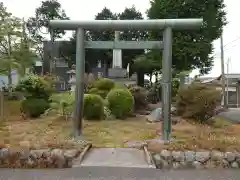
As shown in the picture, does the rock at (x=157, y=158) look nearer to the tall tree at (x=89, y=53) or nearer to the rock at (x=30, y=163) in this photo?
the rock at (x=30, y=163)

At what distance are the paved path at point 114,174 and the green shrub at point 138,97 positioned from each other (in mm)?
10181

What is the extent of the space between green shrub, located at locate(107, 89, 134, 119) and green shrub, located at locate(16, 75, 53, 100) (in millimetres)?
2965

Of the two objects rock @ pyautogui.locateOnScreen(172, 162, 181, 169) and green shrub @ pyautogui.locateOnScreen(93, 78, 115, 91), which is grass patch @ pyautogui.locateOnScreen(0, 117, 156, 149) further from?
green shrub @ pyautogui.locateOnScreen(93, 78, 115, 91)

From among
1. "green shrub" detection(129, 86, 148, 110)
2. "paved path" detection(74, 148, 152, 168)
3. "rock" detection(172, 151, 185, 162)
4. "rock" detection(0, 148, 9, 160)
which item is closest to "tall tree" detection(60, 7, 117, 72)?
"green shrub" detection(129, 86, 148, 110)

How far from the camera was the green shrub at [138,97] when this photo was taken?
60.7 ft

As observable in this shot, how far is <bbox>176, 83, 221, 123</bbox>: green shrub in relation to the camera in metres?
15.0

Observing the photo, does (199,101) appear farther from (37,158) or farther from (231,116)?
(231,116)

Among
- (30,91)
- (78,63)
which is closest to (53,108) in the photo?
(30,91)

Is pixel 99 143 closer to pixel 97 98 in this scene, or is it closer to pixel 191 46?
pixel 97 98

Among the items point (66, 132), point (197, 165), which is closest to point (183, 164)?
point (197, 165)

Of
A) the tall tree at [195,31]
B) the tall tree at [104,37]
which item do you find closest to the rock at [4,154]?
the tall tree at [195,31]

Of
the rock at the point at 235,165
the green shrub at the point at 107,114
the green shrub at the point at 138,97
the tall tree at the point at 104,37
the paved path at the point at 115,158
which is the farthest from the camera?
the tall tree at the point at 104,37

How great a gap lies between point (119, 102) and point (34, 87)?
12.6 feet

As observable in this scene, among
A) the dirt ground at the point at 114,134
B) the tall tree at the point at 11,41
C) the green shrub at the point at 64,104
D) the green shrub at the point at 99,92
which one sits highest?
the tall tree at the point at 11,41
